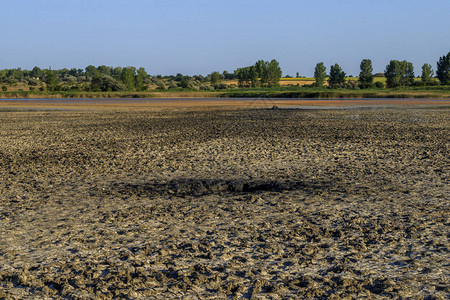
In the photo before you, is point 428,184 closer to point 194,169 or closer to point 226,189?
point 226,189

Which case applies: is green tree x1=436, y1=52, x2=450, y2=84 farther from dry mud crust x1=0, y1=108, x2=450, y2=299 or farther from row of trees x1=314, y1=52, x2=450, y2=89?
dry mud crust x1=0, y1=108, x2=450, y2=299

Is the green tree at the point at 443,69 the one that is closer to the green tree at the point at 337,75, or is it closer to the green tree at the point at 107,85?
the green tree at the point at 337,75

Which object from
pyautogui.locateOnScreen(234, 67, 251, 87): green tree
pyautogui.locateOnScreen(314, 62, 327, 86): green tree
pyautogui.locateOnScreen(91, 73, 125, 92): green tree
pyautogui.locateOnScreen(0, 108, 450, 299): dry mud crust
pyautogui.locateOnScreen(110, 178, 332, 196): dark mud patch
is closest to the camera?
pyautogui.locateOnScreen(0, 108, 450, 299): dry mud crust

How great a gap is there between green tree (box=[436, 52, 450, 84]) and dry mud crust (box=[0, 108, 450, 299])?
131661 millimetres

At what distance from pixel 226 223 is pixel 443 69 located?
144 metres

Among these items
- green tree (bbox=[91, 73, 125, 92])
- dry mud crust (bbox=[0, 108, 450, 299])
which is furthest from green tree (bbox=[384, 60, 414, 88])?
dry mud crust (bbox=[0, 108, 450, 299])

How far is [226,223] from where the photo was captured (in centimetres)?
802

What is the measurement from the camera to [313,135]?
20406 millimetres

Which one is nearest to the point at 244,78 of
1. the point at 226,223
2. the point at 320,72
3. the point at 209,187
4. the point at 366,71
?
the point at 320,72

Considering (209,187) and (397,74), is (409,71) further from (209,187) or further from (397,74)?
(209,187)

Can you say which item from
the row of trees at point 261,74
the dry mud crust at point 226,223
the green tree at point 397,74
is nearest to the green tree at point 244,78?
the row of trees at point 261,74

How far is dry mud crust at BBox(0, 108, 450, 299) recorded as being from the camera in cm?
564

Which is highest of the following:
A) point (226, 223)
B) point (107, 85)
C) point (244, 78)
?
point (244, 78)

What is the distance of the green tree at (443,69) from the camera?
136125mm
